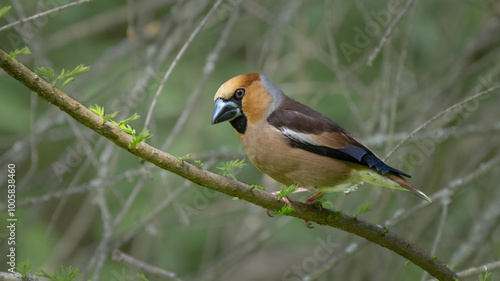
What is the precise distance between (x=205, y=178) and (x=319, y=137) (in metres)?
1.29

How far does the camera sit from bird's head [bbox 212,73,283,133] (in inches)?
151

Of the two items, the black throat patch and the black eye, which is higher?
the black eye

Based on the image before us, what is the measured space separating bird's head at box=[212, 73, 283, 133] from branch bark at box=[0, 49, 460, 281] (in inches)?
31.0

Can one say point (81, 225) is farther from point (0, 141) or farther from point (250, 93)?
point (250, 93)

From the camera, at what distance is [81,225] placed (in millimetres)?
5988

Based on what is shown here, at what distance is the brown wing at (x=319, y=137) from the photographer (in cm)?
368

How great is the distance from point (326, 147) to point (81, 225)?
328 centimetres

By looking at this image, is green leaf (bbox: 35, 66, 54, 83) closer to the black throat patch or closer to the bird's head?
the bird's head

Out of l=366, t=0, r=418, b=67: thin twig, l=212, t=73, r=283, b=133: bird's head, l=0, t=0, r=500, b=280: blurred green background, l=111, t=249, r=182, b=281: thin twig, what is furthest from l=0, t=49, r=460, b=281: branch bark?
l=0, t=0, r=500, b=280: blurred green background

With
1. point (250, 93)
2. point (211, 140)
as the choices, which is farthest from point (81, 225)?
point (250, 93)

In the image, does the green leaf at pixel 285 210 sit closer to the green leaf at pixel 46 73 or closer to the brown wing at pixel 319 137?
the brown wing at pixel 319 137

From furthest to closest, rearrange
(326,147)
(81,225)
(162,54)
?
(81,225) → (162,54) → (326,147)

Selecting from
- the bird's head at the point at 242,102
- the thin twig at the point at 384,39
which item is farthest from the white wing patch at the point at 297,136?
the thin twig at the point at 384,39

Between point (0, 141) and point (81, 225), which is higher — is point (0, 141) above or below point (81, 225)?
above
